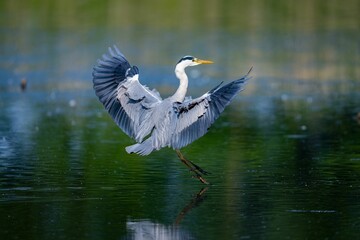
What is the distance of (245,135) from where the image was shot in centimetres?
1803

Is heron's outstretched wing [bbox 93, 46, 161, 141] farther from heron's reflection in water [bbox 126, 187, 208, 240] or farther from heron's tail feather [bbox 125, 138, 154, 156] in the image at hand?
heron's reflection in water [bbox 126, 187, 208, 240]

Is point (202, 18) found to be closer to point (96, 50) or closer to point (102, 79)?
point (96, 50)

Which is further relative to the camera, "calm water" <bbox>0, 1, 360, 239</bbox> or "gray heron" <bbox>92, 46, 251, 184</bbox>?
"gray heron" <bbox>92, 46, 251, 184</bbox>

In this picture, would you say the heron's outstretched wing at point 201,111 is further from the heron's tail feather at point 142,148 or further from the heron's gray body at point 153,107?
the heron's tail feather at point 142,148

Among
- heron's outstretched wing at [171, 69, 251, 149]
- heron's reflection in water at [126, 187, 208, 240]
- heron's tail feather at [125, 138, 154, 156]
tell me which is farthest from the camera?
heron's outstretched wing at [171, 69, 251, 149]

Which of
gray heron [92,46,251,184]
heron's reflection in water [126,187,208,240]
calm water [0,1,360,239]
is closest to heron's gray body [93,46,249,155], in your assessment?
gray heron [92,46,251,184]

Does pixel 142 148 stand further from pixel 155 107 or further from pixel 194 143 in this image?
pixel 194 143

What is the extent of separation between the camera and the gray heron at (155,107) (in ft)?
41.3

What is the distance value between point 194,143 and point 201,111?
5.16 meters

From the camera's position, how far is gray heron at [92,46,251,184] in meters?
12.6

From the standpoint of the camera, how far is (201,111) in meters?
12.6

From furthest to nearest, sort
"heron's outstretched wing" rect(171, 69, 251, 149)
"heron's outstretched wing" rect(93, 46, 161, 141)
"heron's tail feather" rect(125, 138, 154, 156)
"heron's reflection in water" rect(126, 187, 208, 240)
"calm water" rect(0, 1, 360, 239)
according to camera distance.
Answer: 1. "heron's outstretched wing" rect(93, 46, 161, 141)
2. "heron's outstretched wing" rect(171, 69, 251, 149)
3. "heron's tail feather" rect(125, 138, 154, 156)
4. "calm water" rect(0, 1, 360, 239)
5. "heron's reflection in water" rect(126, 187, 208, 240)

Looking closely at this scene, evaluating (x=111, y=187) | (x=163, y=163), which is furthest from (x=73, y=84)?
(x=111, y=187)

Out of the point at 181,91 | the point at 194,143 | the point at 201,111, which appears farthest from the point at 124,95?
the point at 194,143
